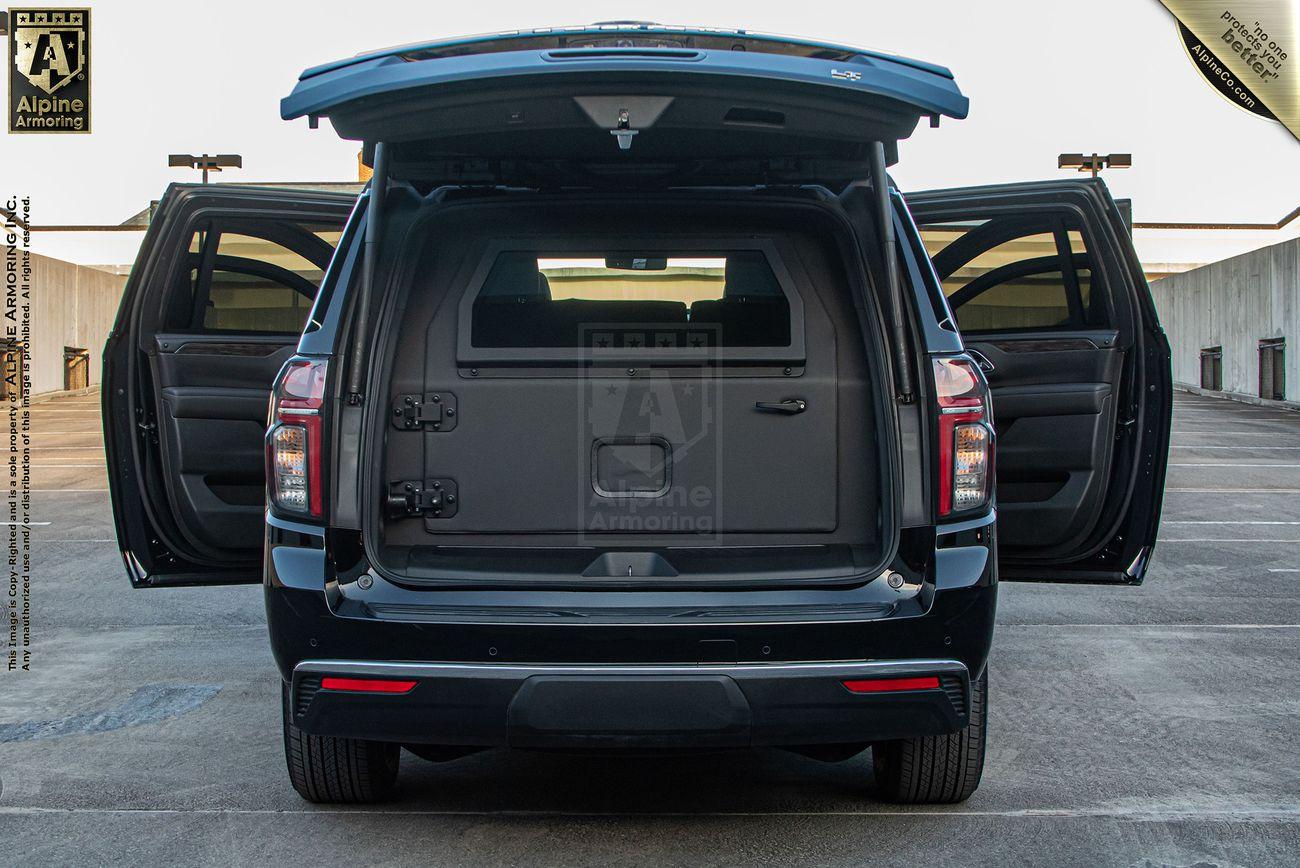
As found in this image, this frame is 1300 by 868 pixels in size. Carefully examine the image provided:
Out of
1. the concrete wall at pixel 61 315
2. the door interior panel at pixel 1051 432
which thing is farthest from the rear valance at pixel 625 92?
the concrete wall at pixel 61 315

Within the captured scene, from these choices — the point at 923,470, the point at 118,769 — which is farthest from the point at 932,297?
the point at 118,769

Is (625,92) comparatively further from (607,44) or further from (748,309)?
(748,309)

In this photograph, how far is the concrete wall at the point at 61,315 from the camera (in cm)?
3356

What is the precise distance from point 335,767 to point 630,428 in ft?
4.52

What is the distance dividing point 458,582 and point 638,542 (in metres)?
0.54

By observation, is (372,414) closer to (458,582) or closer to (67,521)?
(458,582)

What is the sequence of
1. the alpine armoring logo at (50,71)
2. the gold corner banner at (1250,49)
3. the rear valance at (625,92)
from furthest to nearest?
the gold corner banner at (1250,49) → the alpine armoring logo at (50,71) → the rear valance at (625,92)

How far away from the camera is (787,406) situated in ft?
12.8

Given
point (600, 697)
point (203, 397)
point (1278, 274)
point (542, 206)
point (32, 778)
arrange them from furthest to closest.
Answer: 1. point (1278, 274)
2. point (203, 397)
3. point (32, 778)
4. point (542, 206)
5. point (600, 697)

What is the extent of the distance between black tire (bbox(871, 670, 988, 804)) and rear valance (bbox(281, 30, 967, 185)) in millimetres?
1753

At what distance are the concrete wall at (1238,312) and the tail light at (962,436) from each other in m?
28.5

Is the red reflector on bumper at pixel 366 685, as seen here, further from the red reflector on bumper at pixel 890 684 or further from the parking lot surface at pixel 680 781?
the red reflector on bumper at pixel 890 684

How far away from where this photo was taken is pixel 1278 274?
30.2 meters

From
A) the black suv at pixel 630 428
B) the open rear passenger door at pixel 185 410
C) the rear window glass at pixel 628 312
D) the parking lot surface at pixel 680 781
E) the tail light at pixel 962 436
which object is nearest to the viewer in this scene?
the black suv at pixel 630 428
